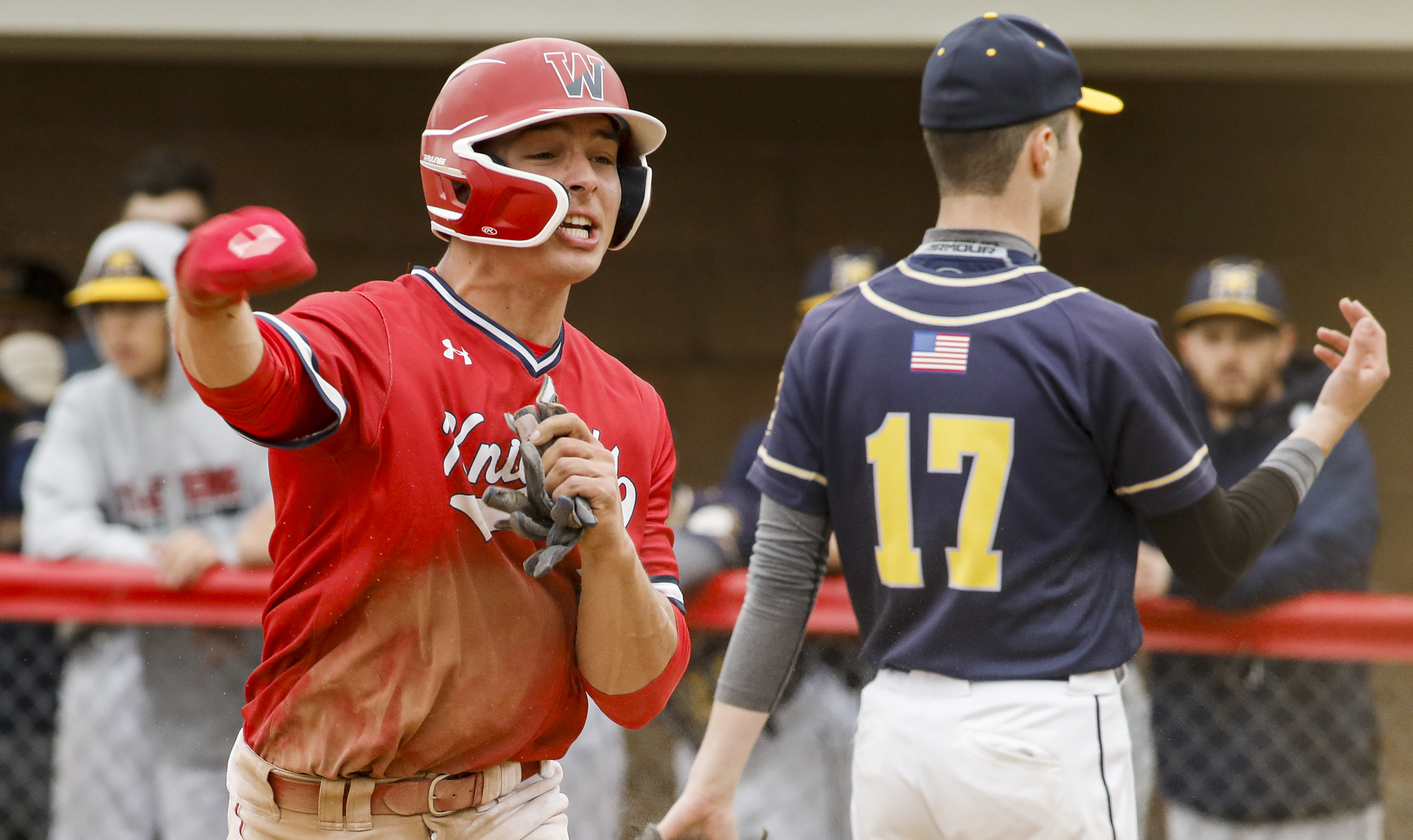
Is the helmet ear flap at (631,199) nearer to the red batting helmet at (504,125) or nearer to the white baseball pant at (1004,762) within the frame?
the red batting helmet at (504,125)

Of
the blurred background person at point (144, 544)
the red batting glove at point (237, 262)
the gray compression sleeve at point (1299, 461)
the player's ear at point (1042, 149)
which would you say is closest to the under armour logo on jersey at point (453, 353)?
the red batting glove at point (237, 262)

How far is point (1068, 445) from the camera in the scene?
7.52 ft

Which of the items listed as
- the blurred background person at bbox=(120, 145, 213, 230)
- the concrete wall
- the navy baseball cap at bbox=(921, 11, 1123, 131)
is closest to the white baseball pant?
the navy baseball cap at bbox=(921, 11, 1123, 131)

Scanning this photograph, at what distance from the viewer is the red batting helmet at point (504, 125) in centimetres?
190

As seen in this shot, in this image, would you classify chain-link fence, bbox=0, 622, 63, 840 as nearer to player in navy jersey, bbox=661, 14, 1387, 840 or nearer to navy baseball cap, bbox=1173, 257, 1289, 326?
player in navy jersey, bbox=661, 14, 1387, 840

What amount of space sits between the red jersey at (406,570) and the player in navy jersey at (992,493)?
0.64m

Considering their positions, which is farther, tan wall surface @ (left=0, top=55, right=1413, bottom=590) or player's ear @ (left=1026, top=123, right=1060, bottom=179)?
tan wall surface @ (left=0, top=55, right=1413, bottom=590)

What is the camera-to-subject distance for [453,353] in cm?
192

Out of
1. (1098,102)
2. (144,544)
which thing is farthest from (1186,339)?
(144,544)

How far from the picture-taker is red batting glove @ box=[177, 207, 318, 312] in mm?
1440

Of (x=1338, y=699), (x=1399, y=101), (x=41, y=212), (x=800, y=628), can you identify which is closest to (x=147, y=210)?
(x=41, y=212)

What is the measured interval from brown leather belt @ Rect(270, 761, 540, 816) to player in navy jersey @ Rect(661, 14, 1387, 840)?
2.03ft

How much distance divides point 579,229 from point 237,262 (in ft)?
2.06

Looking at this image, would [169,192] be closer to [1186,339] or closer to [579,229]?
[579,229]
